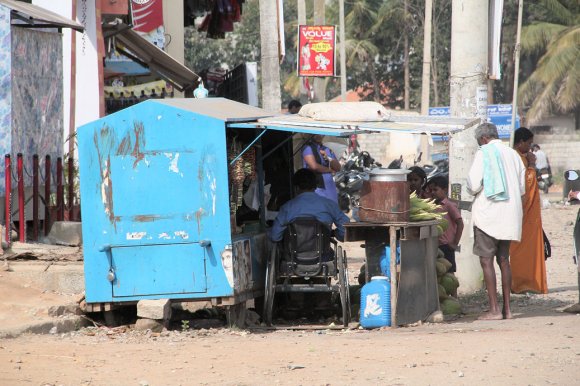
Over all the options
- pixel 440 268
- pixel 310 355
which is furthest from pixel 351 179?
pixel 310 355

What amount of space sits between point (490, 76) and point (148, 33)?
30.2 ft

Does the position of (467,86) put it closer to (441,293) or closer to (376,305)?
(441,293)

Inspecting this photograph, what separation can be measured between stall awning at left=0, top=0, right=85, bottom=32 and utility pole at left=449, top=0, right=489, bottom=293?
443cm

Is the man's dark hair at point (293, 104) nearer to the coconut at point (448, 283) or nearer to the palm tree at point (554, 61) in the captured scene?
the coconut at point (448, 283)

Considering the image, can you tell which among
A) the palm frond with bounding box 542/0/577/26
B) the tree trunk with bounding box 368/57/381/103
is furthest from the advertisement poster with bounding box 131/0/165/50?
the tree trunk with bounding box 368/57/381/103

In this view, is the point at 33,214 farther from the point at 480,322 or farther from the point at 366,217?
the point at 480,322

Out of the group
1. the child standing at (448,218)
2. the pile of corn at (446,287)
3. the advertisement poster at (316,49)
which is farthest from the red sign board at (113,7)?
the advertisement poster at (316,49)

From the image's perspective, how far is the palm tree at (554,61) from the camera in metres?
41.1

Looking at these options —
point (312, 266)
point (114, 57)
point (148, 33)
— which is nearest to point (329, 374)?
point (312, 266)

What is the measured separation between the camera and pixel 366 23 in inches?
1970

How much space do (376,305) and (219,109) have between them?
219cm

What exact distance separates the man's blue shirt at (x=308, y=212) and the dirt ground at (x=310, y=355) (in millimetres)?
926

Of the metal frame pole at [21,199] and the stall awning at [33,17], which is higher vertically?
the stall awning at [33,17]

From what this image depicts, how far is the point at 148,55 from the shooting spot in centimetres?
1759
